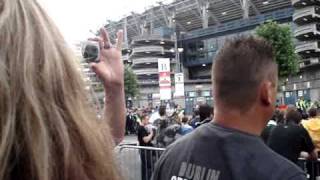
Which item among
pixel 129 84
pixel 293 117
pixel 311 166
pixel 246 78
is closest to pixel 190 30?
pixel 129 84

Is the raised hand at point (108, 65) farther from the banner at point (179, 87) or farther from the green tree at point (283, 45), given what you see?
the green tree at point (283, 45)

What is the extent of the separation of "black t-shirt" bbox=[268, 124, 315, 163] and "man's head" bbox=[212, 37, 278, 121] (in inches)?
169

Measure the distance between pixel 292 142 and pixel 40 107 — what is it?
20.4 feet

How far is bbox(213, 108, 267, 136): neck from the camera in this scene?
2596 millimetres

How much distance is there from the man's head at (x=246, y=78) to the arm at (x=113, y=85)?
793 mm

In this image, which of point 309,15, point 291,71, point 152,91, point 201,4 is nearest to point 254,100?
point 291,71

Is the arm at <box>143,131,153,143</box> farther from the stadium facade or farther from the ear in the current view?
the stadium facade

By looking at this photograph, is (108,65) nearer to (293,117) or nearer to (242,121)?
(242,121)

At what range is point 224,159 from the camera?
2.47 m

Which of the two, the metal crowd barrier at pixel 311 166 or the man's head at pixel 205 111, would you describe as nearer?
the metal crowd barrier at pixel 311 166

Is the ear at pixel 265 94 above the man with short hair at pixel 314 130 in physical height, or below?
above

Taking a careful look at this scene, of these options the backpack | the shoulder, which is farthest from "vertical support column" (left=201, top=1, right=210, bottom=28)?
the shoulder

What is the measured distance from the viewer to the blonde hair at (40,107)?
0.97 metres

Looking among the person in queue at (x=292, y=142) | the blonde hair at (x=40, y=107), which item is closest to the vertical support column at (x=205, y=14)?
the person in queue at (x=292, y=142)
